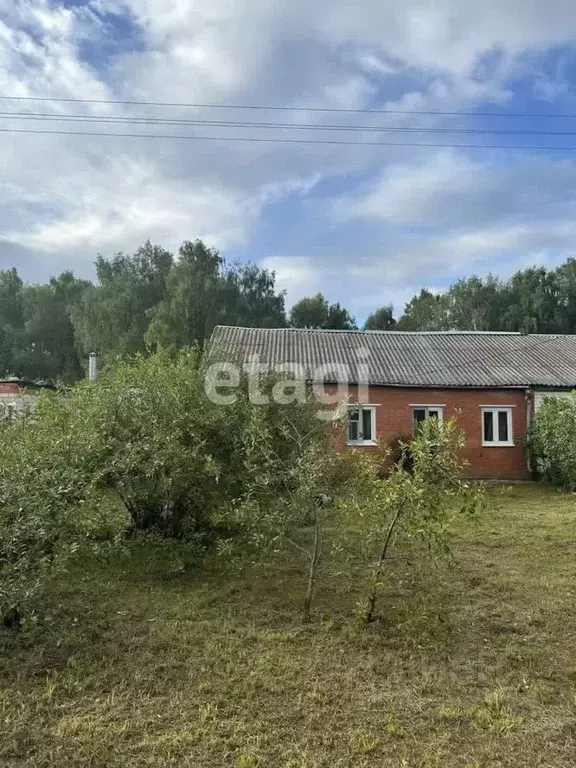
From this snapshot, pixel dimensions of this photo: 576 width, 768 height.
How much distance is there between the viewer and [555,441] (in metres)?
14.5

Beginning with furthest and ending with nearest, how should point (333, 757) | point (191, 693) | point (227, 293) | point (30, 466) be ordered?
point (227, 293), point (30, 466), point (191, 693), point (333, 757)

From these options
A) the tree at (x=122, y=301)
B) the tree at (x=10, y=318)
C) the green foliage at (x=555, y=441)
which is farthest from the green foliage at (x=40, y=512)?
the tree at (x=10, y=318)

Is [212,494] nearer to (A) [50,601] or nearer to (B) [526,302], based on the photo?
(A) [50,601]

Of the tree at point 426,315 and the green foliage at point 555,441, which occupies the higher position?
the tree at point 426,315

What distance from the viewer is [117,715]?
359 centimetres

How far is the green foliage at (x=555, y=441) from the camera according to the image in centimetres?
1399

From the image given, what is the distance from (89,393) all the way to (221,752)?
5370 millimetres

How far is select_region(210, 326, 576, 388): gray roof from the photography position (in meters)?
16.9

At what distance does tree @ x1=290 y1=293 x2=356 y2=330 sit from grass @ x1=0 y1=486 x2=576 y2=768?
128 ft

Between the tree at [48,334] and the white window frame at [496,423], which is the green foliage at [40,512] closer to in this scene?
the white window frame at [496,423]

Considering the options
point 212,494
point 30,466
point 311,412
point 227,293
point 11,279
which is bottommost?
point 212,494

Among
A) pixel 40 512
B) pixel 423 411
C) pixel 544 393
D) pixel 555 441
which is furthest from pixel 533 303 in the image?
pixel 40 512

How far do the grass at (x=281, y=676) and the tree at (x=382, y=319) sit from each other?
4502 centimetres

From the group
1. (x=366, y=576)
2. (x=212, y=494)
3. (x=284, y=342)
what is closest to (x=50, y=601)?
(x=212, y=494)
